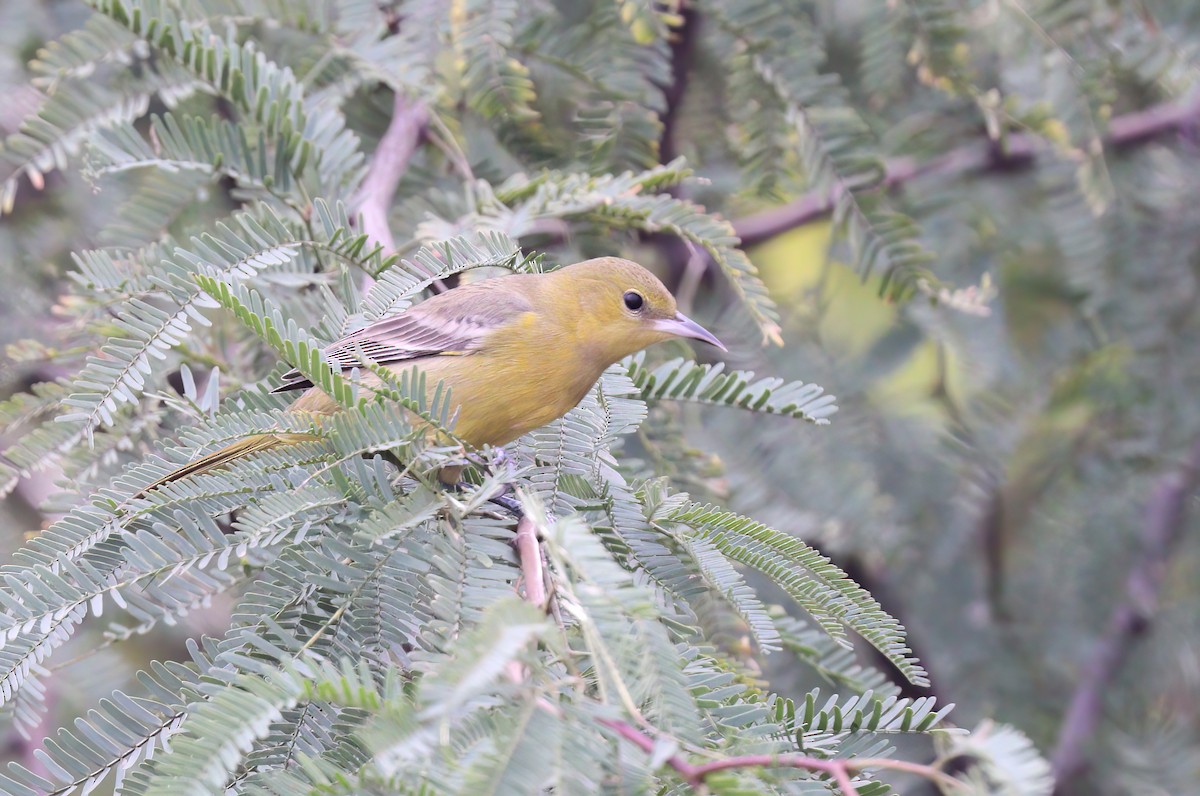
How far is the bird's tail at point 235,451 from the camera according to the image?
2.21 m

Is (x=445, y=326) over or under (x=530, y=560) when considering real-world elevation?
under

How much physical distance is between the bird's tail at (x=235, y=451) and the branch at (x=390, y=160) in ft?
3.54

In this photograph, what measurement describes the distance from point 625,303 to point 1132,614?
10.6 feet

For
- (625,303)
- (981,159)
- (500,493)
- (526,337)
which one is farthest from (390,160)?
(981,159)

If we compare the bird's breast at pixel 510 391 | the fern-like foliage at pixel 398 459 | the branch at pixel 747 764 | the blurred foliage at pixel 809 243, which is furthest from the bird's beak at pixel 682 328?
the branch at pixel 747 764

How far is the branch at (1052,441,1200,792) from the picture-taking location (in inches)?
206

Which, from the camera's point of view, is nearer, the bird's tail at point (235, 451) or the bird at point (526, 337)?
the bird's tail at point (235, 451)

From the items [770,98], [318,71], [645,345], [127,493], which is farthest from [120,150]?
[770,98]

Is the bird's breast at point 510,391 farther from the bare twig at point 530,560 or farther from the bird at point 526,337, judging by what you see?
the bare twig at point 530,560

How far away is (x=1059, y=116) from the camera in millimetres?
4273

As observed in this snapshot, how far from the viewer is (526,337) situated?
3.75m

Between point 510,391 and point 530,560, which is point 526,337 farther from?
point 530,560

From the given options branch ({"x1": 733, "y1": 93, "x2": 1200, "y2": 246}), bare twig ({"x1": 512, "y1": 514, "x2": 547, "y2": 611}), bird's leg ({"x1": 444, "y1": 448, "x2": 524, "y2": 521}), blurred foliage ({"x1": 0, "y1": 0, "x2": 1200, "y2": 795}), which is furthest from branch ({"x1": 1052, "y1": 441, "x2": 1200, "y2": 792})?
bare twig ({"x1": 512, "y1": 514, "x2": 547, "y2": 611})

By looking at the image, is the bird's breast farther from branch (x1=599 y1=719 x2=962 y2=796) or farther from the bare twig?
branch (x1=599 y1=719 x2=962 y2=796)
